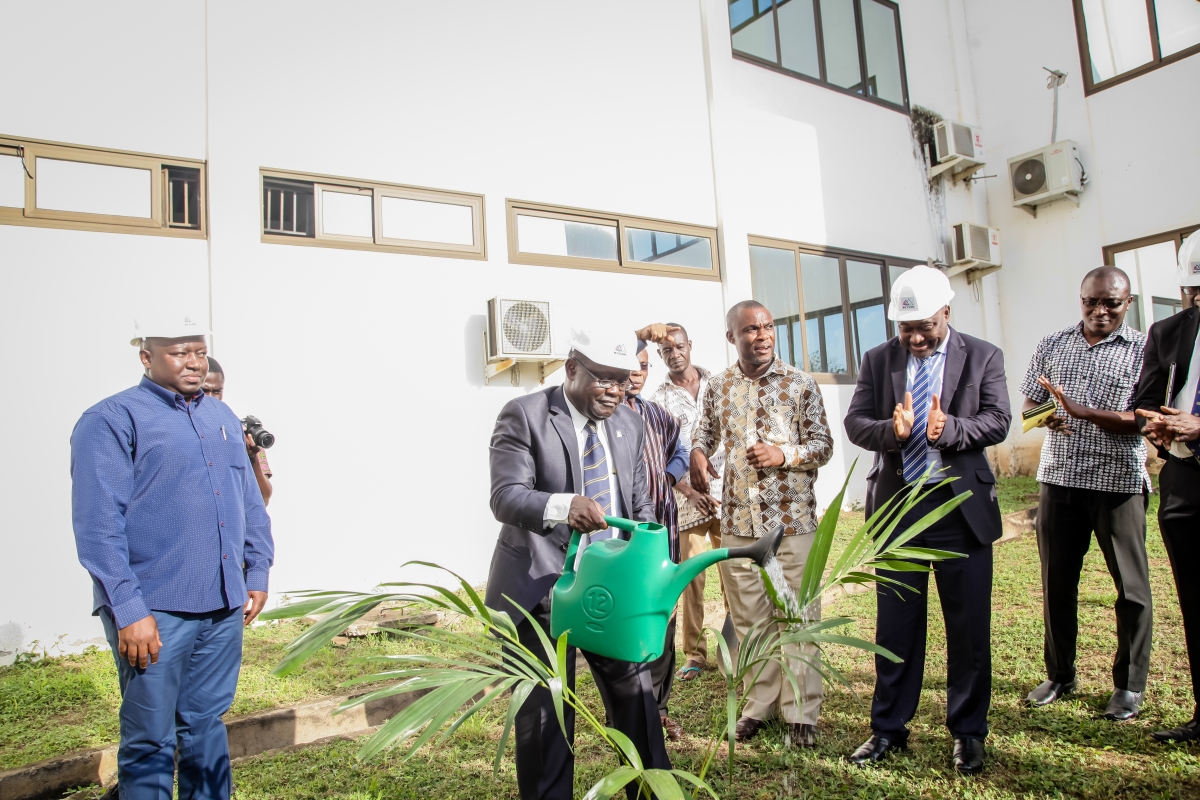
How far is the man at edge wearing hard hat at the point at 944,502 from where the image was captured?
3242 mm

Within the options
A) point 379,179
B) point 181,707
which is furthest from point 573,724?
point 379,179

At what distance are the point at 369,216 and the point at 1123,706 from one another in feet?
19.6

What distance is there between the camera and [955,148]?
10828 mm

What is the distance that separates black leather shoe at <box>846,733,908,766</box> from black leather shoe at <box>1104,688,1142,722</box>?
0.99 meters

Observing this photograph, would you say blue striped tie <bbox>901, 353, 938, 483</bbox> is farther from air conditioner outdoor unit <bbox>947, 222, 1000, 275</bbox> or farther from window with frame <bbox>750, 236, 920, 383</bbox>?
air conditioner outdoor unit <bbox>947, 222, 1000, 275</bbox>

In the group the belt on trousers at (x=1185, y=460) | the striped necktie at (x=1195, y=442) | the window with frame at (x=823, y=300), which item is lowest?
the belt on trousers at (x=1185, y=460)

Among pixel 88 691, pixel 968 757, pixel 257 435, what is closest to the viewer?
pixel 968 757

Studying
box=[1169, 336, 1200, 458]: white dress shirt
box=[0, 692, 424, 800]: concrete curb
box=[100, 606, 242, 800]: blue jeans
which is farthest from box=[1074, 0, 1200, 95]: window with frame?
box=[100, 606, 242, 800]: blue jeans

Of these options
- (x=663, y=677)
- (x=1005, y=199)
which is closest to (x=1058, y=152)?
(x=1005, y=199)

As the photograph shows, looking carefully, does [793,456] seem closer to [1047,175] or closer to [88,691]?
[88,691]

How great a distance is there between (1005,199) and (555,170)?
735cm

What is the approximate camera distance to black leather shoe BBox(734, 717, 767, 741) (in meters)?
3.63

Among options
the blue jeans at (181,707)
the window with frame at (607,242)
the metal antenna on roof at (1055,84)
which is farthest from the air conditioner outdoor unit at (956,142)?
the blue jeans at (181,707)

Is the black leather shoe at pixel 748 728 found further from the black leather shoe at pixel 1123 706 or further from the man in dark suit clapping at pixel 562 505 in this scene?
the black leather shoe at pixel 1123 706
